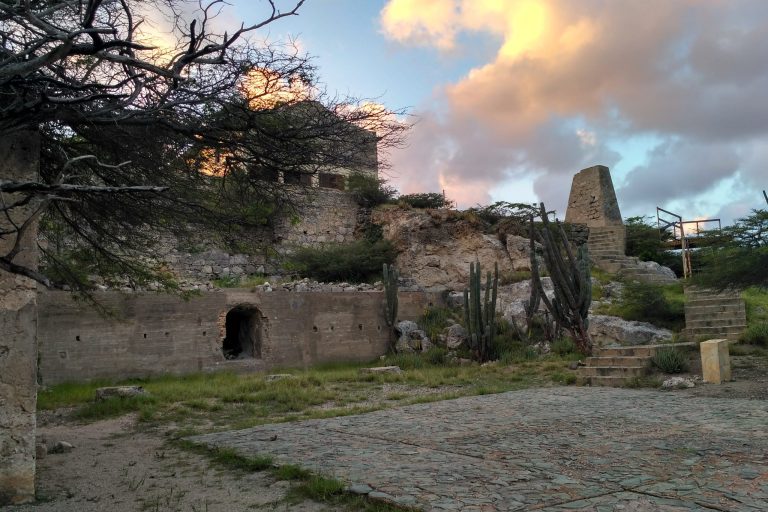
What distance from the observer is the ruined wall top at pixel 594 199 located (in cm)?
2567

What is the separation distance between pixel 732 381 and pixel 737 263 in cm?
241

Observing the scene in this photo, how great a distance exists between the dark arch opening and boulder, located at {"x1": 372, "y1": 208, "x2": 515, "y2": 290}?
7.49 metres

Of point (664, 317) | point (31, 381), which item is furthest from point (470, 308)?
point (31, 381)

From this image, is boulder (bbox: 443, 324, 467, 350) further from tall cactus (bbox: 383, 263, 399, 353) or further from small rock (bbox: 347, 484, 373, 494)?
small rock (bbox: 347, 484, 373, 494)

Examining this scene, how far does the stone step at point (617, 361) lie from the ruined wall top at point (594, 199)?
522 inches

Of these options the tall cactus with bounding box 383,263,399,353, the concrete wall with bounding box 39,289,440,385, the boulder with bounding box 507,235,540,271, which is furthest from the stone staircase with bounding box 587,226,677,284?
the tall cactus with bounding box 383,263,399,353

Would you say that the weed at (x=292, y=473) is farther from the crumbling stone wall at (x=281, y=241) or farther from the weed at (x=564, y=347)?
the crumbling stone wall at (x=281, y=241)

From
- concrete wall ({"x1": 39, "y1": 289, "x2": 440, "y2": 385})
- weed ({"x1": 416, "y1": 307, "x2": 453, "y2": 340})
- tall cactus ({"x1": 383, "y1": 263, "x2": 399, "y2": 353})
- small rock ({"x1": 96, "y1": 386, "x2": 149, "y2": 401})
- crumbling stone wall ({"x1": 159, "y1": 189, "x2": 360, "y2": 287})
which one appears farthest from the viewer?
crumbling stone wall ({"x1": 159, "y1": 189, "x2": 360, "y2": 287})

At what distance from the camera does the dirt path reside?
5051 millimetres

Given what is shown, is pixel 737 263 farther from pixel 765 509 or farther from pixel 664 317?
pixel 765 509

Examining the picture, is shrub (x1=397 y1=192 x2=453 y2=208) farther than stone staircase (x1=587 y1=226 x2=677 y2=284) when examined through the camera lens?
Yes

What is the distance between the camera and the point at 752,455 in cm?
585

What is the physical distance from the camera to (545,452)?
20.9 feet

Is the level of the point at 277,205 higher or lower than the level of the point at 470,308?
higher
